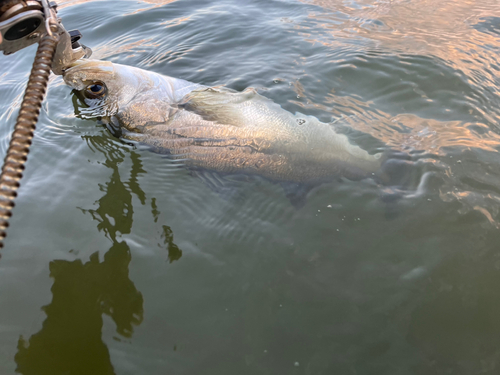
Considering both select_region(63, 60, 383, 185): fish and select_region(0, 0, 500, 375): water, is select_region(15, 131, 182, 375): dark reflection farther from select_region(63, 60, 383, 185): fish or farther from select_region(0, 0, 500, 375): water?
select_region(63, 60, 383, 185): fish

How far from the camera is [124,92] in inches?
126

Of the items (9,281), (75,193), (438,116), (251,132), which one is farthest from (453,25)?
(9,281)

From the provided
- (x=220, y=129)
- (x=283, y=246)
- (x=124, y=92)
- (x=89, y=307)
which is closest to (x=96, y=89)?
(x=124, y=92)

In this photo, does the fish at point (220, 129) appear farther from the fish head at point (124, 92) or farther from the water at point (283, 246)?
the water at point (283, 246)

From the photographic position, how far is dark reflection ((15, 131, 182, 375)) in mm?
2195

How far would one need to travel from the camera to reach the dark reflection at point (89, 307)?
2.20 meters

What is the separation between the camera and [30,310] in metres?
2.46

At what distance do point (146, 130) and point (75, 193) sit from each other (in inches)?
36.2

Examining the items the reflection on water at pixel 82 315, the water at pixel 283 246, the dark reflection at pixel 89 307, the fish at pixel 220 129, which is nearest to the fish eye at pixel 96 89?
the fish at pixel 220 129

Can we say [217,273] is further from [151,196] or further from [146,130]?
[146,130]

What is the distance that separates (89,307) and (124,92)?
6.11 feet

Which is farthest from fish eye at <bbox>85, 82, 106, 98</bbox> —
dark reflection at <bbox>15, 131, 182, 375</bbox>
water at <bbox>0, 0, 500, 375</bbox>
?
dark reflection at <bbox>15, 131, 182, 375</bbox>

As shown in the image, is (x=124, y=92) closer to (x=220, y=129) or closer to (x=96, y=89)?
(x=96, y=89)

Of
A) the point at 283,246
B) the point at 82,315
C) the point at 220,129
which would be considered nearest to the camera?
the point at 82,315
